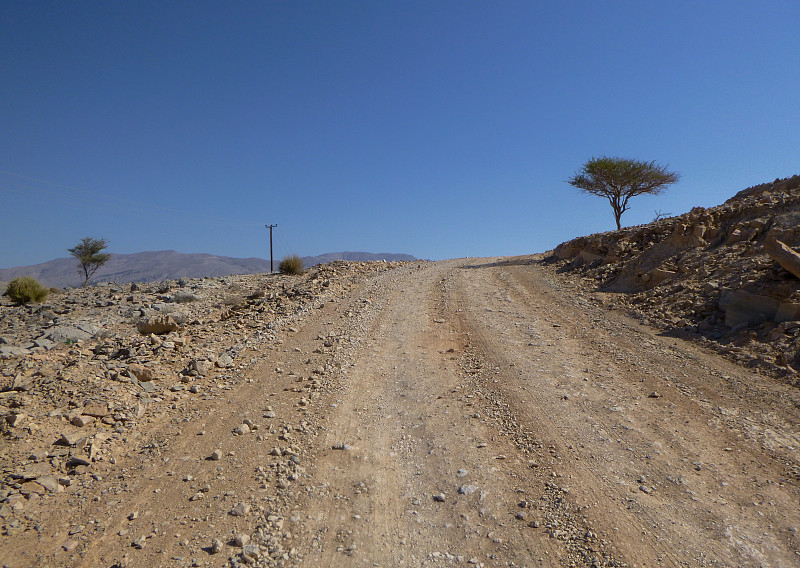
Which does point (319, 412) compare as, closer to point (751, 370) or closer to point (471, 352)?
point (471, 352)

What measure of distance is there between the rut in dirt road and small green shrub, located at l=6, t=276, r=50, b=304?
53.8ft

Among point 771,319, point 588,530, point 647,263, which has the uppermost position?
point 647,263

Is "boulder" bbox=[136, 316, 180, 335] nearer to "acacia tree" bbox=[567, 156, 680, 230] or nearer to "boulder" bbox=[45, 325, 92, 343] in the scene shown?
"boulder" bbox=[45, 325, 92, 343]

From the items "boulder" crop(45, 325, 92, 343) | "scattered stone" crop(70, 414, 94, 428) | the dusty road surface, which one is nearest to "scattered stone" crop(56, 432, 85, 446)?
"scattered stone" crop(70, 414, 94, 428)

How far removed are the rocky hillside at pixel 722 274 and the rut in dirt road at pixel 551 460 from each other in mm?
875

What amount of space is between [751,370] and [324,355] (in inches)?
271

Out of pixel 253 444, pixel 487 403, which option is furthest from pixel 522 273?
pixel 253 444

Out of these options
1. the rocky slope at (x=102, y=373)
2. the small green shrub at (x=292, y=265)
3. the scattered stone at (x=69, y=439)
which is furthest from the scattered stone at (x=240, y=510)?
the small green shrub at (x=292, y=265)

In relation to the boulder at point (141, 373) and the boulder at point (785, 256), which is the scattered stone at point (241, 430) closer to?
the boulder at point (141, 373)

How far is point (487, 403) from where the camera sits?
19.7 feet

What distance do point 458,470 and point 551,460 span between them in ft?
3.34

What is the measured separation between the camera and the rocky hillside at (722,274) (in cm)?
743

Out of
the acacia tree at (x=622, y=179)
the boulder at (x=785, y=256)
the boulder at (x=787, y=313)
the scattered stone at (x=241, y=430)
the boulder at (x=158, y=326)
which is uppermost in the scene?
the acacia tree at (x=622, y=179)

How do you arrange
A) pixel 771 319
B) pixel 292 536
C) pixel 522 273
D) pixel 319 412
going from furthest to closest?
1. pixel 522 273
2. pixel 771 319
3. pixel 319 412
4. pixel 292 536
